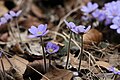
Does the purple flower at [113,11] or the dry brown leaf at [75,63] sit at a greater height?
the purple flower at [113,11]

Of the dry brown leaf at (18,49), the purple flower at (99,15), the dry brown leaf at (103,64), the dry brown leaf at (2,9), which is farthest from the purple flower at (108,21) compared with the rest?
the dry brown leaf at (2,9)

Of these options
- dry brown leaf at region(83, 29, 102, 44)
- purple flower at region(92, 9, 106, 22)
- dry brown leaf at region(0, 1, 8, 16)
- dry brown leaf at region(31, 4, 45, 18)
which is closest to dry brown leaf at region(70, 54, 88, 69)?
dry brown leaf at region(83, 29, 102, 44)

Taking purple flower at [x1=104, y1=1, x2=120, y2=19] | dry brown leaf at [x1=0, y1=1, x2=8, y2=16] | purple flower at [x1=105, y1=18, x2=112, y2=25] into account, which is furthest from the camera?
dry brown leaf at [x1=0, y1=1, x2=8, y2=16]

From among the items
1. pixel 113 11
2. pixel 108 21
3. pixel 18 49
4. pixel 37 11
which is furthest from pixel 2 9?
pixel 113 11

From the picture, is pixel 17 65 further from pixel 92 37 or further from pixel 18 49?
pixel 92 37

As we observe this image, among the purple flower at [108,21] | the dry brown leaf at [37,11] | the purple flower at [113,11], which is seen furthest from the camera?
the dry brown leaf at [37,11]

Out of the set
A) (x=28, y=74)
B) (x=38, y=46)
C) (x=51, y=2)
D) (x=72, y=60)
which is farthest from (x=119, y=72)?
(x=51, y=2)

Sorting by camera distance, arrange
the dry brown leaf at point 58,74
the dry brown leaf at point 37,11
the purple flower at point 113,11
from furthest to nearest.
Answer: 1. the dry brown leaf at point 37,11
2. the purple flower at point 113,11
3. the dry brown leaf at point 58,74

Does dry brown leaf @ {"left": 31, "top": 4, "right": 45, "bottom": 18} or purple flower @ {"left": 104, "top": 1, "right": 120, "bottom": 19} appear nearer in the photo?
purple flower @ {"left": 104, "top": 1, "right": 120, "bottom": 19}

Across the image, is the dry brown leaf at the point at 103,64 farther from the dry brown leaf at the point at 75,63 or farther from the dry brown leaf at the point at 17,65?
the dry brown leaf at the point at 17,65

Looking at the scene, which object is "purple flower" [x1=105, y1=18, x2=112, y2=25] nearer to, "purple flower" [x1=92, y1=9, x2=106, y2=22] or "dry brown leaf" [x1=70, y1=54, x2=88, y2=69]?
"purple flower" [x1=92, y1=9, x2=106, y2=22]

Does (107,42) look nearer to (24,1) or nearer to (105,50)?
(105,50)
